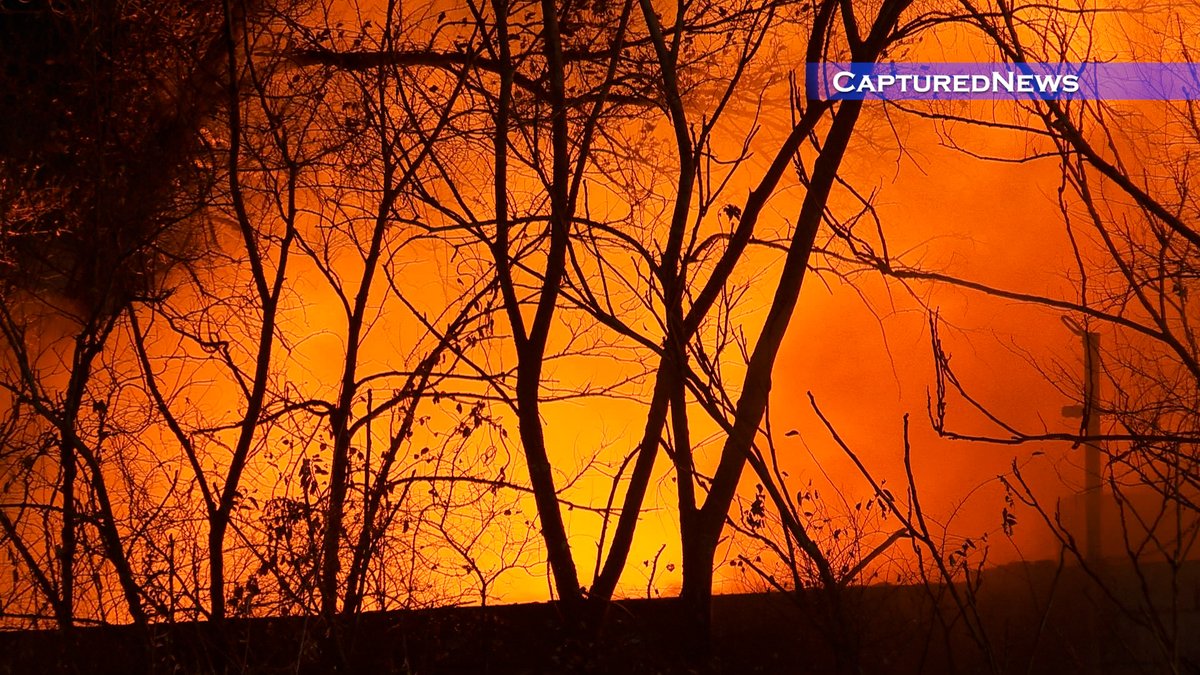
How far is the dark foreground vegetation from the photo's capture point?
456 centimetres

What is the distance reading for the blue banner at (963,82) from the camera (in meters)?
4.57

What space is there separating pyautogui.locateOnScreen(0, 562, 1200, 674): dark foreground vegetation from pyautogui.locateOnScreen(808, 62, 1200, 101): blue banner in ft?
6.92

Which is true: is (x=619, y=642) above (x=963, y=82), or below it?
below

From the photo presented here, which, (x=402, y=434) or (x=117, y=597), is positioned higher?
(x=402, y=434)

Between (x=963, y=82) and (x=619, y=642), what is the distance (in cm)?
332

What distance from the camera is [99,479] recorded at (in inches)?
185

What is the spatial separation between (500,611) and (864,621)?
181 centimetres

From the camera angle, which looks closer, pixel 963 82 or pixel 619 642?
pixel 619 642

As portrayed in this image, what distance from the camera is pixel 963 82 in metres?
5.80

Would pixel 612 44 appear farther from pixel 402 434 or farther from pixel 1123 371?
pixel 1123 371

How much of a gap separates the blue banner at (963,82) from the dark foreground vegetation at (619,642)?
211 centimetres

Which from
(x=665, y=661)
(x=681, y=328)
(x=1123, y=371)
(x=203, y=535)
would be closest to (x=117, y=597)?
(x=203, y=535)

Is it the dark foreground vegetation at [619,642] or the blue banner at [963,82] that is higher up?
the blue banner at [963,82]

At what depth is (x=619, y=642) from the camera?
17.8 ft
